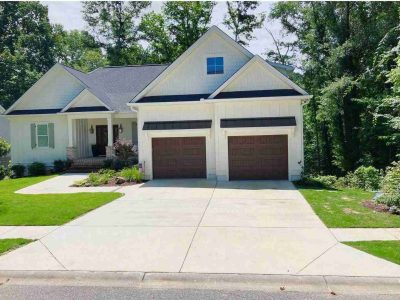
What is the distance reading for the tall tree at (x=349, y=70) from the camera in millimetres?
22812

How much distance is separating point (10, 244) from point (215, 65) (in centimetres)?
1391

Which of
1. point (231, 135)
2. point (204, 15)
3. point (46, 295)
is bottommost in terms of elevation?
point (46, 295)

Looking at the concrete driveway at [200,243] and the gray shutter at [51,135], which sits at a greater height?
the gray shutter at [51,135]

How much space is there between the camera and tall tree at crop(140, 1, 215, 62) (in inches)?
1467

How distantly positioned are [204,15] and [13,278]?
35471mm

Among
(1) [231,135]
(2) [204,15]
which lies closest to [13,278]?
(1) [231,135]

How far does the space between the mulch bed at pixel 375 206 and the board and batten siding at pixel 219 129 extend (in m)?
5.75

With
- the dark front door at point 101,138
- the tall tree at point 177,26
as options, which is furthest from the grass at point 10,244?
the tall tree at point 177,26

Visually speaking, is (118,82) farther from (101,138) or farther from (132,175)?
(132,175)

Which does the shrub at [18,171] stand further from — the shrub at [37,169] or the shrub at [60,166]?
the shrub at [60,166]

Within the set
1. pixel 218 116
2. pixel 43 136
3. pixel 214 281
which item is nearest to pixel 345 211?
pixel 214 281

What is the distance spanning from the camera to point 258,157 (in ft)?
57.3

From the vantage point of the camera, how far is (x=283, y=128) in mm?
16797

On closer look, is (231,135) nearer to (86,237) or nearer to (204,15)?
(86,237)
